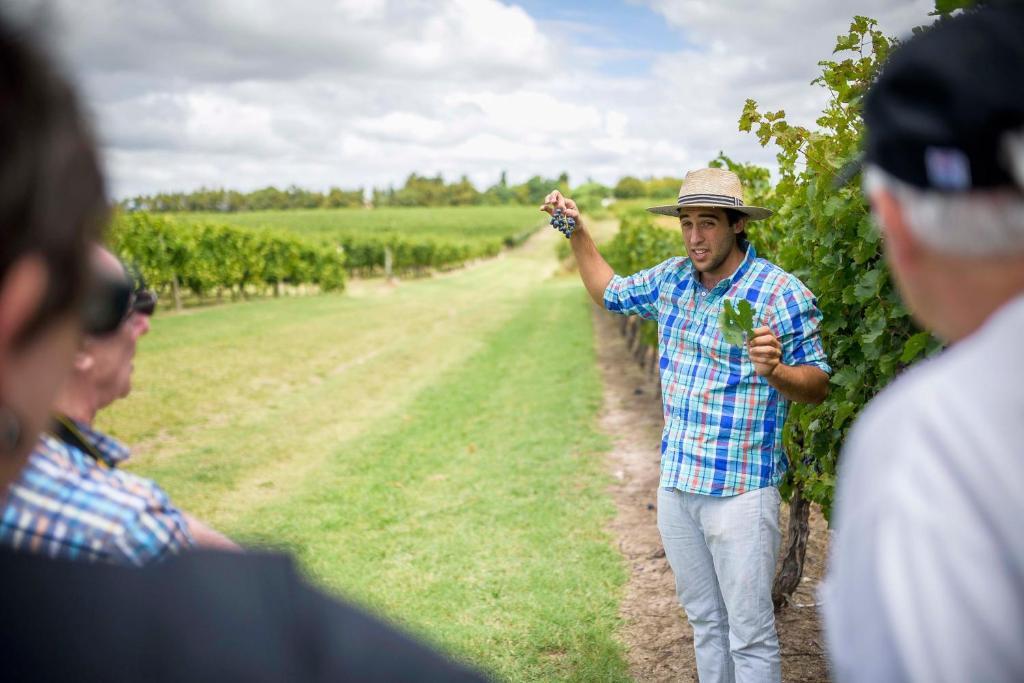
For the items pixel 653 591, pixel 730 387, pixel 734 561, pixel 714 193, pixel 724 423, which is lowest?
pixel 653 591

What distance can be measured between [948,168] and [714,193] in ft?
8.82

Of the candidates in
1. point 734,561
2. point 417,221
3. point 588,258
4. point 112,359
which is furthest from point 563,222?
point 417,221

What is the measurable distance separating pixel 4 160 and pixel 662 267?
10.6 feet

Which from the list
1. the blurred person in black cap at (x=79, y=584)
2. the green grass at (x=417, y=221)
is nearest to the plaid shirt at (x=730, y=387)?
the blurred person in black cap at (x=79, y=584)

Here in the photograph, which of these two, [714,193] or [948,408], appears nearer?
[948,408]

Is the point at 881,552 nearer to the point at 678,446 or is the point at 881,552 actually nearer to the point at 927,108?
the point at 927,108

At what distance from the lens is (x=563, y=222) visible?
12.7 ft

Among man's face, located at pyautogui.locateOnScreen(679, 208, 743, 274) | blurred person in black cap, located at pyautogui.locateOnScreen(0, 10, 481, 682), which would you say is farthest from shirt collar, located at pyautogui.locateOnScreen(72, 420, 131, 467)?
man's face, located at pyautogui.locateOnScreen(679, 208, 743, 274)

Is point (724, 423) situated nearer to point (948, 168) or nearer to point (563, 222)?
point (563, 222)

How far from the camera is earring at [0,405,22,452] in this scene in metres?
0.83

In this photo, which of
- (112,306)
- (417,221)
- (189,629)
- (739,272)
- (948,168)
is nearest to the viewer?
(189,629)

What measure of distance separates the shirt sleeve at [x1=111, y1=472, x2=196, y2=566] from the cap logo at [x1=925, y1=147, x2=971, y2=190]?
108 cm

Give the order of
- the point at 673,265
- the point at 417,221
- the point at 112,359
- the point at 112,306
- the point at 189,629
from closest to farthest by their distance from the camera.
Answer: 1. the point at 189,629
2. the point at 112,306
3. the point at 112,359
4. the point at 673,265
5. the point at 417,221

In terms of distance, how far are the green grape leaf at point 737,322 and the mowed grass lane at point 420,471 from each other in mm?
2649
